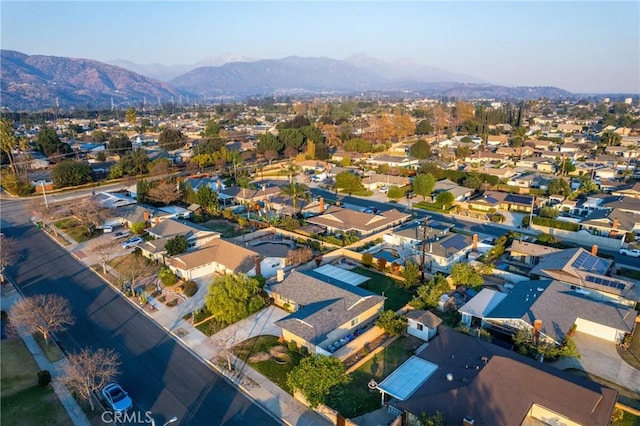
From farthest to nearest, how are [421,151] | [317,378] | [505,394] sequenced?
1. [421,151]
2. [317,378]
3. [505,394]

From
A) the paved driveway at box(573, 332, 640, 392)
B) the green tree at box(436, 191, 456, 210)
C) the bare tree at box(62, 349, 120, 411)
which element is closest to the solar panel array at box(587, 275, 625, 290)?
the paved driveway at box(573, 332, 640, 392)

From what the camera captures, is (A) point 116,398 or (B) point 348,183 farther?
(B) point 348,183

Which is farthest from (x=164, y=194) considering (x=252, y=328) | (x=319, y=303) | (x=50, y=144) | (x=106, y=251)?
(x=50, y=144)

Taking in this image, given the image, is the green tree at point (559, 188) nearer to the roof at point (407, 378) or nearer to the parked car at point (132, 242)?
the roof at point (407, 378)

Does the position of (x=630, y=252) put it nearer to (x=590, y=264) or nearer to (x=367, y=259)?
(x=590, y=264)

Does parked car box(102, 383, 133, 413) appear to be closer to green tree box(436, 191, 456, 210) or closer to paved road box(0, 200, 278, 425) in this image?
paved road box(0, 200, 278, 425)

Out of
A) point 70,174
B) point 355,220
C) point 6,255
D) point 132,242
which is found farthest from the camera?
point 70,174

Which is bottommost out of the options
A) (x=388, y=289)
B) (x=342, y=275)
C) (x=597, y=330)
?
(x=388, y=289)
